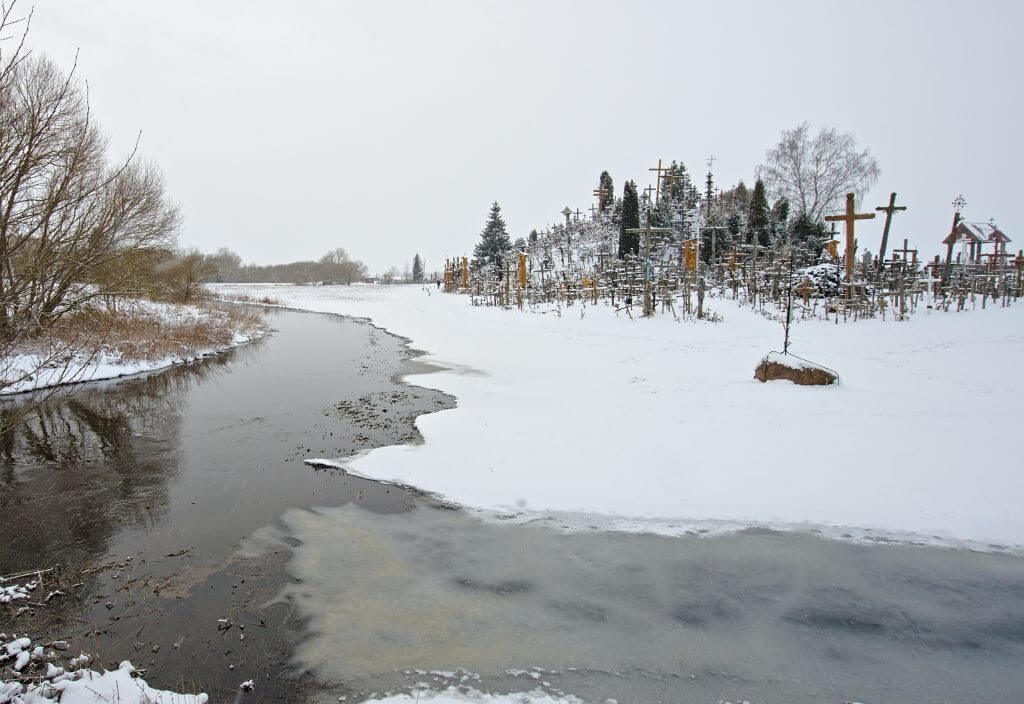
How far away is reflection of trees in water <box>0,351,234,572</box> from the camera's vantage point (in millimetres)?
5230

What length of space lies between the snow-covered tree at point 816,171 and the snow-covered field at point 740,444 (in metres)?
27.1

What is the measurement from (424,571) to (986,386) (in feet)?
32.5

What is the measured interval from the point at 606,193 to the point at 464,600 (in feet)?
148

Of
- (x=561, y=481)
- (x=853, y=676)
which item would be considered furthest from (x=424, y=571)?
(x=853, y=676)

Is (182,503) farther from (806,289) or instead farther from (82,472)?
(806,289)

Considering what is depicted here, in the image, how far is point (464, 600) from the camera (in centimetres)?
431

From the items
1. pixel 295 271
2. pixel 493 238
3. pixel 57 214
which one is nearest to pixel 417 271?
pixel 295 271

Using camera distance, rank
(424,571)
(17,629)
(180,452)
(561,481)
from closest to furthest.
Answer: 1. (17,629)
2. (424,571)
3. (561,481)
4. (180,452)

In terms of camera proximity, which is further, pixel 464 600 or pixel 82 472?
pixel 82 472

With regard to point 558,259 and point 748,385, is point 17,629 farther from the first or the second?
point 558,259

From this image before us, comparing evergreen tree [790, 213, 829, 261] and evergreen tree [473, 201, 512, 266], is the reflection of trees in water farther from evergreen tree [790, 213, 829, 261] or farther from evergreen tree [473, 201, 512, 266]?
evergreen tree [473, 201, 512, 266]

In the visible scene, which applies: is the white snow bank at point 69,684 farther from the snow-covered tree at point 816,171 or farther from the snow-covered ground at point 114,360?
the snow-covered tree at point 816,171

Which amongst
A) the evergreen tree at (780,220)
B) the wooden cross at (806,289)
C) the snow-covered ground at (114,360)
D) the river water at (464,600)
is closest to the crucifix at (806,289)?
the wooden cross at (806,289)

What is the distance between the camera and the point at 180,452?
8.17 metres
